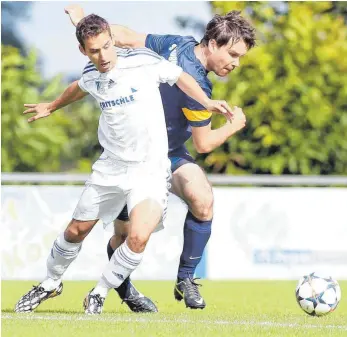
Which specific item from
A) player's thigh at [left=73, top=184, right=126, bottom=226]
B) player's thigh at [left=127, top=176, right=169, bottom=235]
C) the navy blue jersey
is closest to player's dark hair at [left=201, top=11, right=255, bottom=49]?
the navy blue jersey

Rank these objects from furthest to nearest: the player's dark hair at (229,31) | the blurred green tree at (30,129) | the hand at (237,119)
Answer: the blurred green tree at (30,129) → the player's dark hair at (229,31) → the hand at (237,119)

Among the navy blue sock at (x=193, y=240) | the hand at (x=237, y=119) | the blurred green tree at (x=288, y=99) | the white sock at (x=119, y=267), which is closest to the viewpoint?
the white sock at (x=119, y=267)

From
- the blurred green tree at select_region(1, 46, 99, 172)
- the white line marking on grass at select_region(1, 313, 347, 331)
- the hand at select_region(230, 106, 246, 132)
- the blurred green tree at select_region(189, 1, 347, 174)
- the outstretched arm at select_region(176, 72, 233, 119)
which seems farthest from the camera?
the blurred green tree at select_region(1, 46, 99, 172)

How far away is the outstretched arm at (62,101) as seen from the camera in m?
8.04

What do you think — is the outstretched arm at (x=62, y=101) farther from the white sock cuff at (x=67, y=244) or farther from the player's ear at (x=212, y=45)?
the player's ear at (x=212, y=45)

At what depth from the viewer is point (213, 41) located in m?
8.28

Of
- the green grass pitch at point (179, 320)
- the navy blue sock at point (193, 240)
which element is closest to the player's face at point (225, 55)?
the navy blue sock at point (193, 240)

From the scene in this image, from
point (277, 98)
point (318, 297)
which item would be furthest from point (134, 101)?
point (277, 98)

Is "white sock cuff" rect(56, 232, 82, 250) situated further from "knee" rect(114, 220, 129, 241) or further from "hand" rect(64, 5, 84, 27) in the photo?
"hand" rect(64, 5, 84, 27)

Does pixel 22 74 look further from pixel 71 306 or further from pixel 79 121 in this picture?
pixel 71 306

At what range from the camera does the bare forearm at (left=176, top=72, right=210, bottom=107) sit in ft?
25.0

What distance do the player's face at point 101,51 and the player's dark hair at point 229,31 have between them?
1008mm

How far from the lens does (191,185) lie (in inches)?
331

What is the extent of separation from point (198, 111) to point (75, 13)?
1159 millimetres
